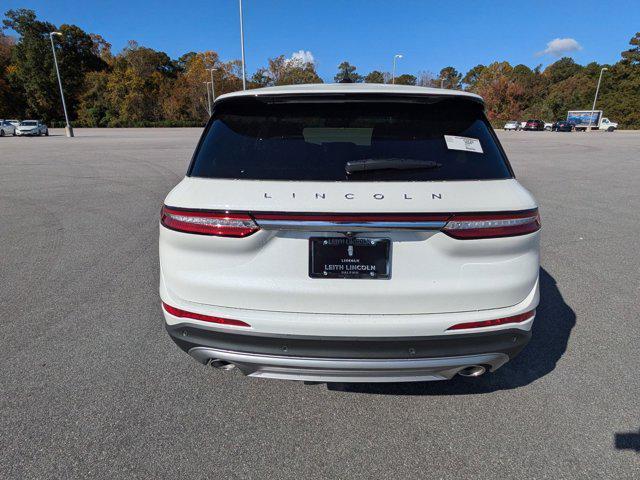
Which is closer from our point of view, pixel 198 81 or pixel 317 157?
pixel 317 157

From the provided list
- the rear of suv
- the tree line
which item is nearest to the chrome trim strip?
the rear of suv

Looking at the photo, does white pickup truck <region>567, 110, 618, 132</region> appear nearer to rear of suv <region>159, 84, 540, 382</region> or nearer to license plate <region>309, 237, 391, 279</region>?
rear of suv <region>159, 84, 540, 382</region>

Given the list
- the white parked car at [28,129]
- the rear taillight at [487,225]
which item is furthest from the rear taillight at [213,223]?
the white parked car at [28,129]

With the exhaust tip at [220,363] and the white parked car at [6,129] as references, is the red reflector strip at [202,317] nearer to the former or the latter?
the exhaust tip at [220,363]

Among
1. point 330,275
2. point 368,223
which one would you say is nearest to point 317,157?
point 368,223

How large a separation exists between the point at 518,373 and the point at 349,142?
79.5 inches

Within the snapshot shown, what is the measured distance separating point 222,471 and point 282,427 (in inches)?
16.1

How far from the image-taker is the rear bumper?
6.31ft

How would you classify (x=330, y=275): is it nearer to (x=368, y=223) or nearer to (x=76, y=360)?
(x=368, y=223)

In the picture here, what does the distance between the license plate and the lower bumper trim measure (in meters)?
0.43

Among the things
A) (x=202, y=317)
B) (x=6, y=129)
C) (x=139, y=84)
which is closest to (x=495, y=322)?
(x=202, y=317)

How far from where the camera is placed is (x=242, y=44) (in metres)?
24.4

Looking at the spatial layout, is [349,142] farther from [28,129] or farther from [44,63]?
[44,63]

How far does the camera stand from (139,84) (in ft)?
210
